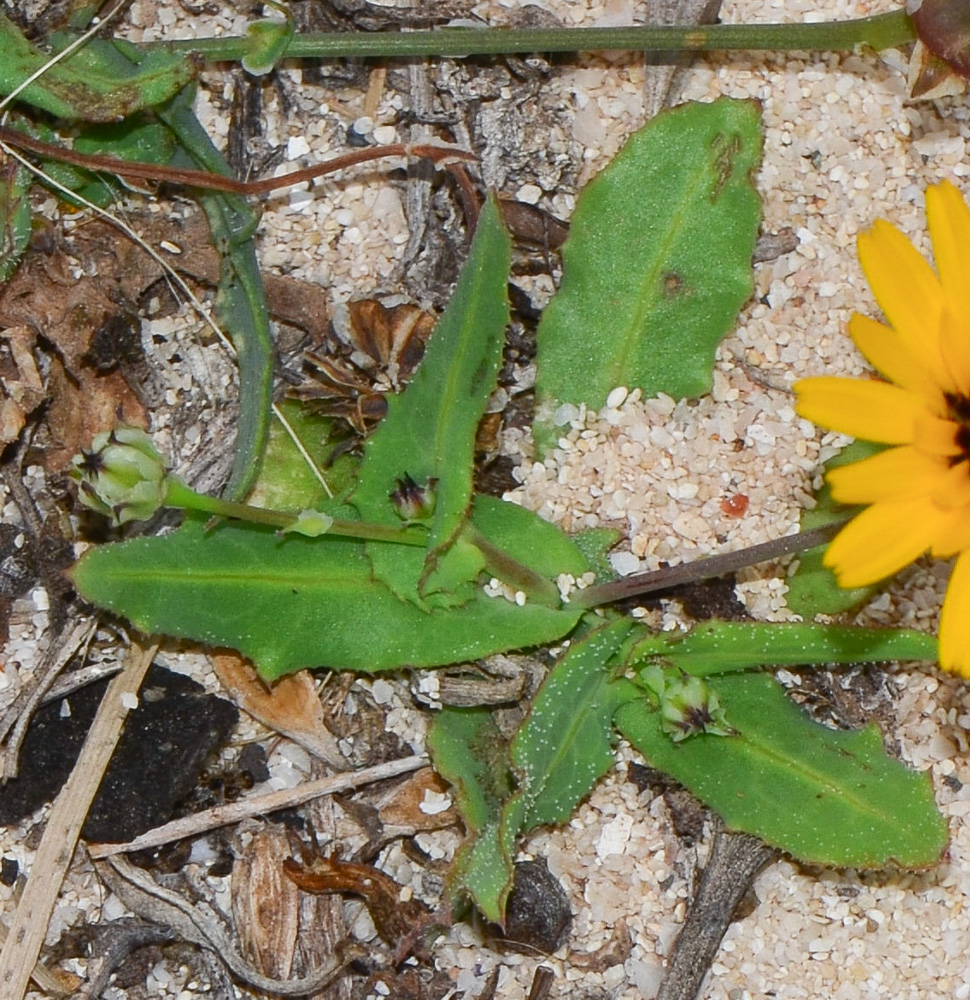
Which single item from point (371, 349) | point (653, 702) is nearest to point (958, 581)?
point (653, 702)

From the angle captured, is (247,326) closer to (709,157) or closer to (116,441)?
(116,441)

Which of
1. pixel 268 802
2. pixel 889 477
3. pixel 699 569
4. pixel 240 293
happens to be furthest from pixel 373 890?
pixel 889 477

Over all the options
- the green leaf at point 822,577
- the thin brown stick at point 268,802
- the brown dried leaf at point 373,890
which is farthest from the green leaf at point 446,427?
the green leaf at point 822,577

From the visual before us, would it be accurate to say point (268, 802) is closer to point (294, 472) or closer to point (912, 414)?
point (294, 472)

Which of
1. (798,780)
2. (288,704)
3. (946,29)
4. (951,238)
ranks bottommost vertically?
(288,704)

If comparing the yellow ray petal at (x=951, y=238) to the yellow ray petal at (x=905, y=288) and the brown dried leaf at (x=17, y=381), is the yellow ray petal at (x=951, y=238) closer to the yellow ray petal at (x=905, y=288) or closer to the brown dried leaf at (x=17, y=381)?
the yellow ray petal at (x=905, y=288)

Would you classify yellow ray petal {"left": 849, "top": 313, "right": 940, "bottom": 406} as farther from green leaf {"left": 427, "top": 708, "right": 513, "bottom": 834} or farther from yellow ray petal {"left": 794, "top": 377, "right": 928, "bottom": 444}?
green leaf {"left": 427, "top": 708, "right": 513, "bottom": 834}
